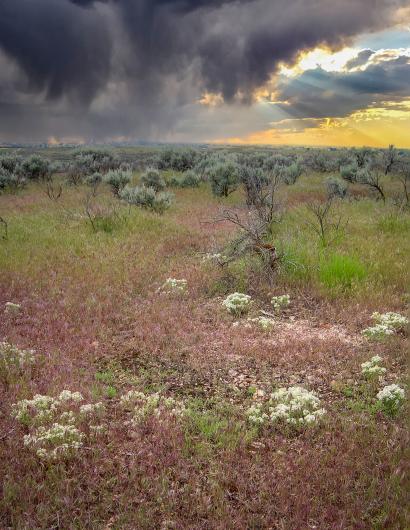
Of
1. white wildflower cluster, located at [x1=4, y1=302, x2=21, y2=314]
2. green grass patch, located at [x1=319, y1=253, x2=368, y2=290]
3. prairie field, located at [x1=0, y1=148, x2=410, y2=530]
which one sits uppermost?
green grass patch, located at [x1=319, y1=253, x2=368, y2=290]

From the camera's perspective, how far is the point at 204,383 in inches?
263

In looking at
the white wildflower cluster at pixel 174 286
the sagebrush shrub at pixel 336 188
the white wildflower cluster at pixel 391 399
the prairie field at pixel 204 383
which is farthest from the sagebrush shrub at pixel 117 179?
the white wildflower cluster at pixel 391 399

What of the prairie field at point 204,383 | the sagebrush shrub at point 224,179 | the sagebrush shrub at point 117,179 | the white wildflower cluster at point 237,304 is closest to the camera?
the prairie field at point 204,383

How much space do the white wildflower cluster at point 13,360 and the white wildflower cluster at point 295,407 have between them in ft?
12.8

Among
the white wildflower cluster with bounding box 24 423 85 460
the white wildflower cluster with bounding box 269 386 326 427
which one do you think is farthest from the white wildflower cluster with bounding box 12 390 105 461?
the white wildflower cluster with bounding box 269 386 326 427

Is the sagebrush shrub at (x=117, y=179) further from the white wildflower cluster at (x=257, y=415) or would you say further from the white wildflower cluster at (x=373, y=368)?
the white wildflower cluster at (x=257, y=415)

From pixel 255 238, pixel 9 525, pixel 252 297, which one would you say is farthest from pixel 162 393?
pixel 255 238

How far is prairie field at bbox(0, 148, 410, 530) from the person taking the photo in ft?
13.9

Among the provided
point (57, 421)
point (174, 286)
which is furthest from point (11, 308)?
point (57, 421)

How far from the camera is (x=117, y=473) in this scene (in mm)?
4637

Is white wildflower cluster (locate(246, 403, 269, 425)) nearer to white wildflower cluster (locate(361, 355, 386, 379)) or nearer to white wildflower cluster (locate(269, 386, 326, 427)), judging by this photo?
white wildflower cluster (locate(269, 386, 326, 427))

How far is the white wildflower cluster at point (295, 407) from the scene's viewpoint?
17.7 ft

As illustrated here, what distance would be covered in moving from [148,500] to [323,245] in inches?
415

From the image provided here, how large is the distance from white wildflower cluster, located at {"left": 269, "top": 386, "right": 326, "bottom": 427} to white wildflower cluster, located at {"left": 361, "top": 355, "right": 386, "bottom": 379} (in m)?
1.04
